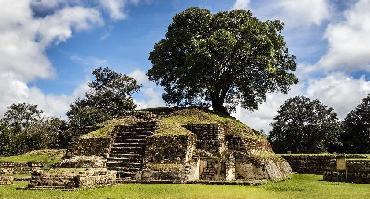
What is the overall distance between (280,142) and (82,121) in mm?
22806

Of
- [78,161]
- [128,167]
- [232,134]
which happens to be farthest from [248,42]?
[78,161]

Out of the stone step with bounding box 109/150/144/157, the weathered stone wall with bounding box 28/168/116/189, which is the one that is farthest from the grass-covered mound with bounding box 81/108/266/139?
the weathered stone wall with bounding box 28/168/116/189

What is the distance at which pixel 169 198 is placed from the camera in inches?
486

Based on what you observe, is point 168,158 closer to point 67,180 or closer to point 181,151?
point 181,151

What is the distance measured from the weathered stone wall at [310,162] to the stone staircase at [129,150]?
37.2 feet

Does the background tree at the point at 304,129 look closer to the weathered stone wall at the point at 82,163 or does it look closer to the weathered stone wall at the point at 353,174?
the weathered stone wall at the point at 353,174

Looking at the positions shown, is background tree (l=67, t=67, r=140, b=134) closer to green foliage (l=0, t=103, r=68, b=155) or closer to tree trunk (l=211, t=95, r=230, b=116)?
green foliage (l=0, t=103, r=68, b=155)

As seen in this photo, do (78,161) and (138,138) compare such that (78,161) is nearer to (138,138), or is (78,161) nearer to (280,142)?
(138,138)

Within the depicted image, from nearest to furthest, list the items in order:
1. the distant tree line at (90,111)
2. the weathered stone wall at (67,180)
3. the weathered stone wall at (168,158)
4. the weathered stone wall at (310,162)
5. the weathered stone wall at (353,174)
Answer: the weathered stone wall at (67,180), the weathered stone wall at (168,158), the weathered stone wall at (353,174), the weathered stone wall at (310,162), the distant tree line at (90,111)

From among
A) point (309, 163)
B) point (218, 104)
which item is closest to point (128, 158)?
point (218, 104)

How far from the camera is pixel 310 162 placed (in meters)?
28.3

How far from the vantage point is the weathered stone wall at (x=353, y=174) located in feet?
65.3

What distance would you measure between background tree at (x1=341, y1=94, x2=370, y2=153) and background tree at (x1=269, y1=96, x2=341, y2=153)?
70.7 inches

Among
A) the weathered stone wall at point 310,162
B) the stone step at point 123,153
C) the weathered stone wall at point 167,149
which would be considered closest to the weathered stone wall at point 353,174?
the weathered stone wall at point 310,162
